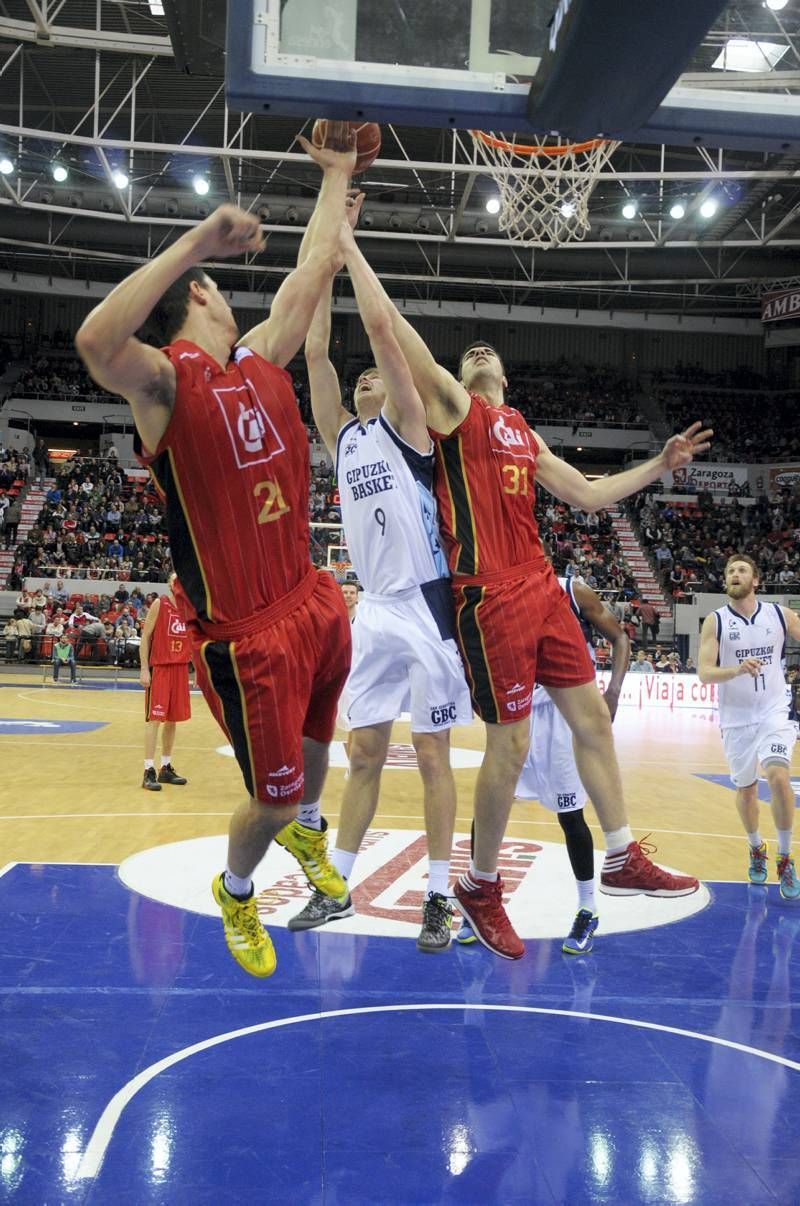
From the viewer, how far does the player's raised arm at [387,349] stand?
422 centimetres

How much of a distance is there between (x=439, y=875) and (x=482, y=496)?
169 cm

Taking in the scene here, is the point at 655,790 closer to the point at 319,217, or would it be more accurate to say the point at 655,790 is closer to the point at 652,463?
the point at 652,463

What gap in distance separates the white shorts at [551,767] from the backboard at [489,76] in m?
3.37

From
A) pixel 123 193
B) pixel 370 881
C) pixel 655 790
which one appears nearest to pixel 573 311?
pixel 123 193

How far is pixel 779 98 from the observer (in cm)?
321

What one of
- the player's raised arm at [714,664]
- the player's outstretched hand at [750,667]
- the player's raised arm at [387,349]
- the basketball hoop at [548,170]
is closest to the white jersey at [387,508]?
the player's raised arm at [387,349]

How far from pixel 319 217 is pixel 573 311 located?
112 ft

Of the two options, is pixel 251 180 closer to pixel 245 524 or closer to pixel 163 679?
pixel 163 679

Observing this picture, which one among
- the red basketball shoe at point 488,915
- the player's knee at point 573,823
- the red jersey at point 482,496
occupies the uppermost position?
the red jersey at point 482,496

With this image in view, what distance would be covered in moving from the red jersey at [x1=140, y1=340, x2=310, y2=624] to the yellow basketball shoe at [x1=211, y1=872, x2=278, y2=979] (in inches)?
36.7

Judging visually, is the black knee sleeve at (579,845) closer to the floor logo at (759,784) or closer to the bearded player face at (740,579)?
the bearded player face at (740,579)

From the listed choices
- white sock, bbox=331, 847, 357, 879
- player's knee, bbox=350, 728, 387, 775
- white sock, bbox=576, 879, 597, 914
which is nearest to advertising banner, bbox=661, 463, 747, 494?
white sock, bbox=576, 879, 597, 914

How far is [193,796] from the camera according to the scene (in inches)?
383

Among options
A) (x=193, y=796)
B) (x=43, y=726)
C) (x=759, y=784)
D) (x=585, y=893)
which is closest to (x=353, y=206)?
(x=585, y=893)
